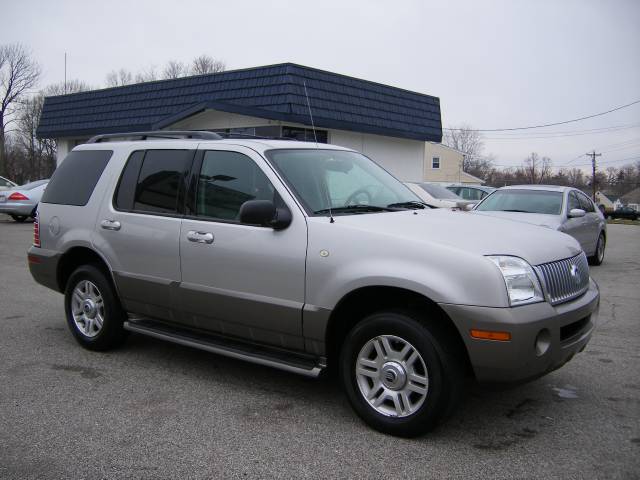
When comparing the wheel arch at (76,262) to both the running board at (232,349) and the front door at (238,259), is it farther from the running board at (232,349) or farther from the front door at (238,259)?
the front door at (238,259)

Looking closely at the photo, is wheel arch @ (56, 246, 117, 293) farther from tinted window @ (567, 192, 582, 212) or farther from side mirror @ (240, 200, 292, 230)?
tinted window @ (567, 192, 582, 212)

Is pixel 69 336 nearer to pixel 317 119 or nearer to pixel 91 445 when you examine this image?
pixel 91 445

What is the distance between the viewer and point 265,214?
13.7 feet

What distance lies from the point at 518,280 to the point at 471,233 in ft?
1.71

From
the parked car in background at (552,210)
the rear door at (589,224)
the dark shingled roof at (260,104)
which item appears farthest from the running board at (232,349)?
the dark shingled roof at (260,104)

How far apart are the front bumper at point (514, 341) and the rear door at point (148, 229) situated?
2427 millimetres

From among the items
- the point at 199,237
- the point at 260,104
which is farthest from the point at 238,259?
the point at 260,104

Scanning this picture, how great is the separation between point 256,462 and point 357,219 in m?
1.70

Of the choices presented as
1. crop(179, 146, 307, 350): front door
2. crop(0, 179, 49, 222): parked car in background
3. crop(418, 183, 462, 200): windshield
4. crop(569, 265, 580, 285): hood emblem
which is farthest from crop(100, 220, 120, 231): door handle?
crop(0, 179, 49, 222): parked car in background

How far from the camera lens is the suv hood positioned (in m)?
3.80

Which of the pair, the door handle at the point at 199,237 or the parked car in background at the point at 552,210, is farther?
the parked car in background at the point at 552,210

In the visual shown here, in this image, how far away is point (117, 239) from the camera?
213 inches

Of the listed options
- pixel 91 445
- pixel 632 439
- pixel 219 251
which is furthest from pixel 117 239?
pixel 632 439

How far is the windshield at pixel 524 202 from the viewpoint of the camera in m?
11.0
